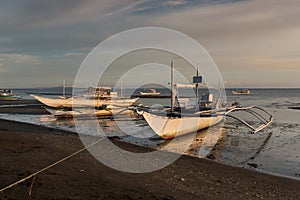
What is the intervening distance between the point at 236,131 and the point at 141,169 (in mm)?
14417

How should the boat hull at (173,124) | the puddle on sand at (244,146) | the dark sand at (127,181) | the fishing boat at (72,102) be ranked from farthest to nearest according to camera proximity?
the fishing boat at (72,102) < the boat hull at (173,124) < the puddle on sand at (244,146) < the dark sand at (127,181)

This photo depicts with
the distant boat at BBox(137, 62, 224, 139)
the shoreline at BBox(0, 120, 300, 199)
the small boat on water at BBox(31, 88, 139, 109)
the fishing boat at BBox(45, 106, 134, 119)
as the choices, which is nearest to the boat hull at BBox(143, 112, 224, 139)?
the distant boat at BBox(137, 62, 224, 139)

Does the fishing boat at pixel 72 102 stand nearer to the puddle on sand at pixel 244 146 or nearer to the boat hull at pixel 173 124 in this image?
the puddle on sand at pixel 244 146

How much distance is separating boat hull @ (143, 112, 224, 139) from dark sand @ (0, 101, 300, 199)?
494 cm

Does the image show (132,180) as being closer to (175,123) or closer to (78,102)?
(175,123)

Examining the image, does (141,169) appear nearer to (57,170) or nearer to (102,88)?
(57,170)

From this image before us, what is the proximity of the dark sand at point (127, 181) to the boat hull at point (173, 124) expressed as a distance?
4937 mm

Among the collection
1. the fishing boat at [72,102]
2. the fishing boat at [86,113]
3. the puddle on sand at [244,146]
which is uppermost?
the fishing boat at [72,102]

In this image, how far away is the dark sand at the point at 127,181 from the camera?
666cm

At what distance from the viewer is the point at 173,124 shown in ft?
Result: 55.8

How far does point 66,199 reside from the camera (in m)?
6.11

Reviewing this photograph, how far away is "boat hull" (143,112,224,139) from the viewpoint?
15906mm

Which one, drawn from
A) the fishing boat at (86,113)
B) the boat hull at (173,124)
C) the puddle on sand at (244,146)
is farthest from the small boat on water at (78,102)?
the boat hull at (173,124)

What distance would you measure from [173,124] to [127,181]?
31.2 feet
